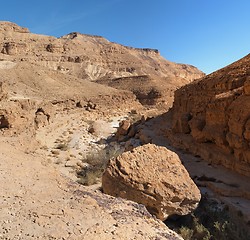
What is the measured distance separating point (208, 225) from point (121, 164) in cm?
236

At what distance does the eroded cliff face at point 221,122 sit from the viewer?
9.36m

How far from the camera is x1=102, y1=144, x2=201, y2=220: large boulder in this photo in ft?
22.2

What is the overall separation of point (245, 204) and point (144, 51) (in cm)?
8401

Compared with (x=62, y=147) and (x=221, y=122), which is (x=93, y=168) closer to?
(x=62, y=147)

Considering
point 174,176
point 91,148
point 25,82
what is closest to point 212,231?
point 174,176

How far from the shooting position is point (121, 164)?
7.17 meters

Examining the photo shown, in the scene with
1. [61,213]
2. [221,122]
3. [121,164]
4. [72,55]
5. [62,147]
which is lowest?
[61,213]

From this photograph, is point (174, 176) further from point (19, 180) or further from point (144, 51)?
point (144, 51)

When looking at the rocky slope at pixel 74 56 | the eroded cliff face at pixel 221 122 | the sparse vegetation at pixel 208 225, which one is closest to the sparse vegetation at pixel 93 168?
the eroded cliff face at pixel 221 122

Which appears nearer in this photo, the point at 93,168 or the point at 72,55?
the point at 93,168

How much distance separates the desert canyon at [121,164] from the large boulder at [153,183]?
0.07 ft

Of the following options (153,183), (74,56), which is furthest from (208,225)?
(74,56)

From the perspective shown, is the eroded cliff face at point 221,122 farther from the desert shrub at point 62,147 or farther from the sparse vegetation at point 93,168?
the desert shrub at point 62,147

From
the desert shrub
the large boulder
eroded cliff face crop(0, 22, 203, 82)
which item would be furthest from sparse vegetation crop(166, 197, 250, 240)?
eroded cliff face crop(0, 22, 203, 82)
